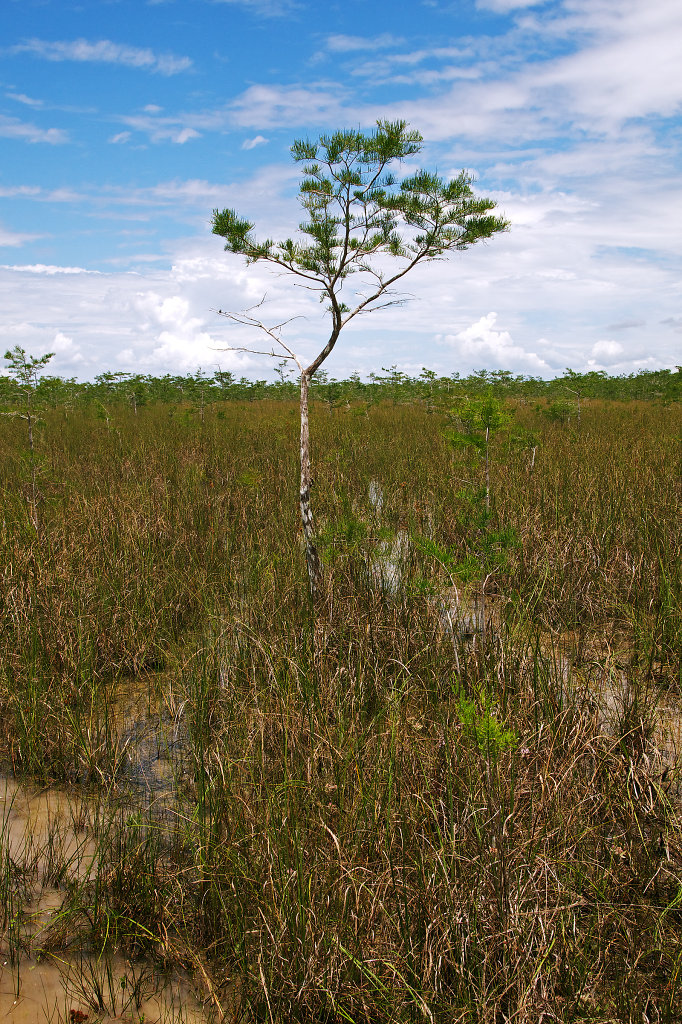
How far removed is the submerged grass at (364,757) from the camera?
73.9 inches

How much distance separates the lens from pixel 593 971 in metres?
1.89

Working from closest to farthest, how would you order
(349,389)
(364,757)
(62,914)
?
(62,914) < (364,757) < (349,389)

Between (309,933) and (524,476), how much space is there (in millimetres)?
6028

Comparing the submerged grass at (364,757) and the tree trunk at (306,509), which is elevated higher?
the tree trunk at (306,509)

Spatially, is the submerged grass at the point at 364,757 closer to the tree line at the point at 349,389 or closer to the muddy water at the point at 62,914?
the muddy water at the point at 62,914

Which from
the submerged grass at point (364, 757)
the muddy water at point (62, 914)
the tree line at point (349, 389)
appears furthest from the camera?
the tree line at point (349, 389)

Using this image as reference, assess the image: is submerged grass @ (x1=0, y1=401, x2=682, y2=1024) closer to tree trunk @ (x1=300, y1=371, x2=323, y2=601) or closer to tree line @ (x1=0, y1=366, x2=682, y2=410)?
tree trunk @ (x1=300, y1=371, x2=323, y2=601)

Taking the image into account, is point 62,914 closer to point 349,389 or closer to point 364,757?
point 364,757

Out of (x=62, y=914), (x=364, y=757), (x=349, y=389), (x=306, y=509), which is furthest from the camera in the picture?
(x=349, y=389)

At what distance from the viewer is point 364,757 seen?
258 cm

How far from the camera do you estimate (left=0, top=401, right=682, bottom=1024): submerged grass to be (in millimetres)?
1876

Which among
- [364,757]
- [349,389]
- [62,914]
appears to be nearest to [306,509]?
[364,757]

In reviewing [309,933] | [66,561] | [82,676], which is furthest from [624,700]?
[66,561]

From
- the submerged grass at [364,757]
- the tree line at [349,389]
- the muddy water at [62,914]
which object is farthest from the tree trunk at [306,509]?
the tree line at [349,389]
